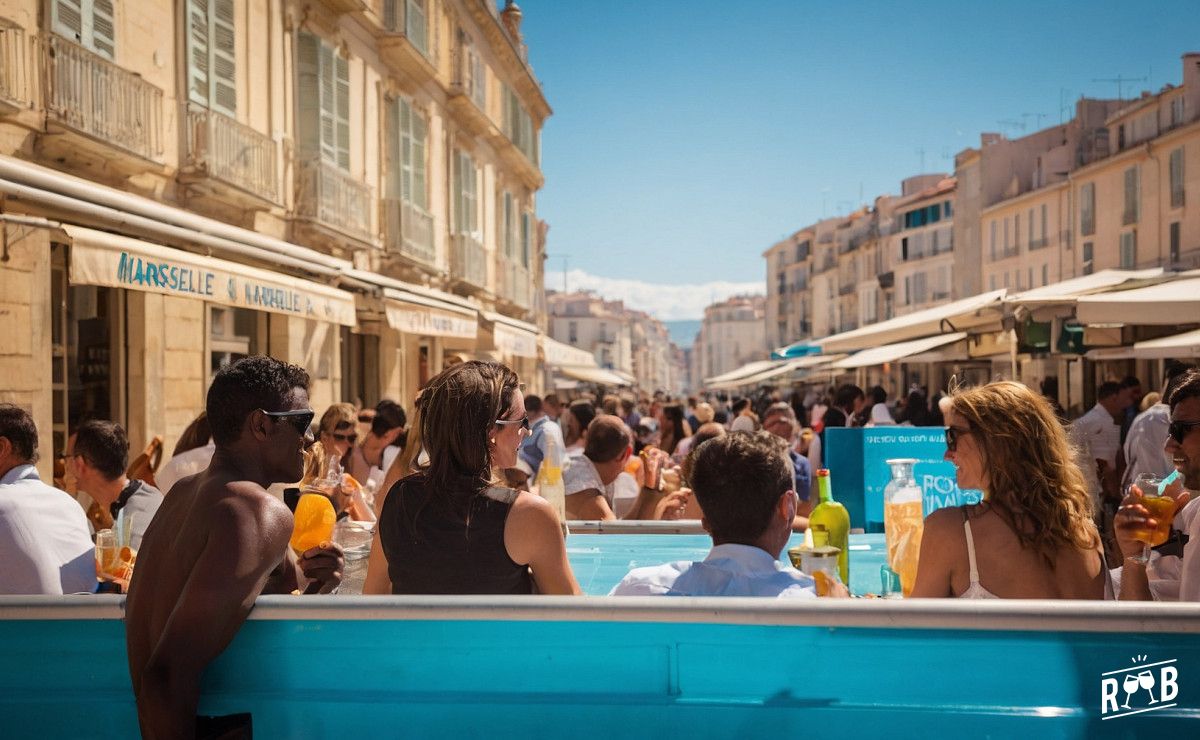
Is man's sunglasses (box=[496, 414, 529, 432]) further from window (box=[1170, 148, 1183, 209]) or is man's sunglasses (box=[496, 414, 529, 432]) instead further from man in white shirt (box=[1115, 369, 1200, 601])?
window (box=[1170, 148, 1183, 209])

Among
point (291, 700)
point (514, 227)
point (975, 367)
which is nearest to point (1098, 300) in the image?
point (291, 700)

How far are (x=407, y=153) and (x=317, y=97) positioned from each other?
3.62m

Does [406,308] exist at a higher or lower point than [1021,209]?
lower

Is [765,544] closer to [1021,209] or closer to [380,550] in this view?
[380,550]

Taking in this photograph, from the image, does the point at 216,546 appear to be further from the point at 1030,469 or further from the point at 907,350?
the point at 907,350

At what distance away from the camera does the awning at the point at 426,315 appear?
34.3 feet

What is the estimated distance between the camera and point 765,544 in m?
2.46

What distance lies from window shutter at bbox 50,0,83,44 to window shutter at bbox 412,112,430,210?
8628 mm

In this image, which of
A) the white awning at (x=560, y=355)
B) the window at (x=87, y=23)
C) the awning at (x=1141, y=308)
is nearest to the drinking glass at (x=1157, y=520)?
the awning at (x=1141, y=308)

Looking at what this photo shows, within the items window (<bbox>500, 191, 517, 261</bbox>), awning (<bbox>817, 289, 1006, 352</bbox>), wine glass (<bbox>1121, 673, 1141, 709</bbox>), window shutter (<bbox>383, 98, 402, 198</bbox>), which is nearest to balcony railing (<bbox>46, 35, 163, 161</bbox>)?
window shutter (<bbox>383, 98, 402, 198</bbox>)

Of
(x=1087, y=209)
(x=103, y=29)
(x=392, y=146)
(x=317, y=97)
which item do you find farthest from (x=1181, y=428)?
(x=1087, y=209)

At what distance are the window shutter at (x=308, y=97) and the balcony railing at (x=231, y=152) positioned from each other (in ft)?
4.32

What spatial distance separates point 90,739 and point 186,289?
15.2 ft

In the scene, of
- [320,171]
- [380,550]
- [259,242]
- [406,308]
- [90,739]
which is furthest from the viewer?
[320,171]
